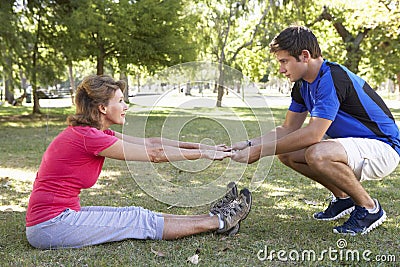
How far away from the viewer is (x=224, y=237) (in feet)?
10.6

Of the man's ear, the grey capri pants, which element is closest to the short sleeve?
the grey capri pants

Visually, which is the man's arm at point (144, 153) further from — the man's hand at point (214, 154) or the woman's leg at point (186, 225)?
the woman's leg at point (186, 225)

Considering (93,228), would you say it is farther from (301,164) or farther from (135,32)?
(135,32)

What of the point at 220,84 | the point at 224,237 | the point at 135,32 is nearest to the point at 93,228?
the point at 224,237

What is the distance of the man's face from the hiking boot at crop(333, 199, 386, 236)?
3.46 feet

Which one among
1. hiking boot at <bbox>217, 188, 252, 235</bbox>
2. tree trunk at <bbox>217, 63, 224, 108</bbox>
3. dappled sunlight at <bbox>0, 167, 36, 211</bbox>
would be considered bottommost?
dappled sunlight at <bbox>0, 167, 36, 211</bbox>

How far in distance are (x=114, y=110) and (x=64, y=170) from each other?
50 centimetres

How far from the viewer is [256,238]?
3230mm

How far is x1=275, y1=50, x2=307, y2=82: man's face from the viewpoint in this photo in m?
3.29

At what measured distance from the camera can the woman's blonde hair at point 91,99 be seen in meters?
2.96

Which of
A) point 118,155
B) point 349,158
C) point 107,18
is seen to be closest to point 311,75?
point 349,158

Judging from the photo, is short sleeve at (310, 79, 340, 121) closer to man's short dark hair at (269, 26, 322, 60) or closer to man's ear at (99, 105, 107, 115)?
man's short dark hair at (269, 26, 322, 60)

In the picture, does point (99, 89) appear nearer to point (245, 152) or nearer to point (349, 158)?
point (245, 152)

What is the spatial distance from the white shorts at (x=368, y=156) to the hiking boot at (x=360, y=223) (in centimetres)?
26
